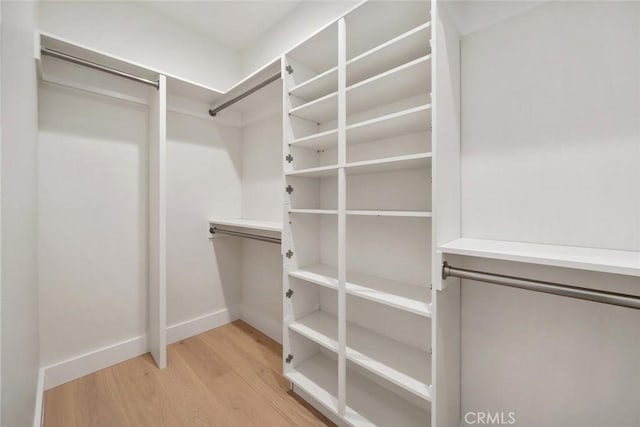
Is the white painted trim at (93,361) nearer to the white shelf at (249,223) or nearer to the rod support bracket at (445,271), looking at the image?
the white shelf at (249,223)

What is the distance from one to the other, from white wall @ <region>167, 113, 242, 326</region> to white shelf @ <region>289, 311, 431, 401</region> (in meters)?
1.23

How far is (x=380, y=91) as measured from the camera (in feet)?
4.45

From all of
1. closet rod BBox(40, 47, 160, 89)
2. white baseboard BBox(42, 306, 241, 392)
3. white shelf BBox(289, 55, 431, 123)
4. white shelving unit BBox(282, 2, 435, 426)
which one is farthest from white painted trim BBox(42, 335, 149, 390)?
white shelf BBox(289, 55, 431, 123)

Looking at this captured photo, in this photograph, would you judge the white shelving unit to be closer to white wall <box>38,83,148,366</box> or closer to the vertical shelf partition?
the vertical shelf partition

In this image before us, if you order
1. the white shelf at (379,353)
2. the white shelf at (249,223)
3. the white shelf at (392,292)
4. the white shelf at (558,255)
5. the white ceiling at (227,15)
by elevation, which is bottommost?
the white shelf at (379,353)

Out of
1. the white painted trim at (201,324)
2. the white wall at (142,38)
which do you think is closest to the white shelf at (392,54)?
the white wall at (142,38)

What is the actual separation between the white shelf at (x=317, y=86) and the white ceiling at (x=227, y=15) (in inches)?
36.8

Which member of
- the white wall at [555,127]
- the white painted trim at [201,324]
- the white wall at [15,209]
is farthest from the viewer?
the white painted trim at [201,324]

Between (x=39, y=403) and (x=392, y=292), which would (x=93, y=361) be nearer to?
(x=39, y=403)

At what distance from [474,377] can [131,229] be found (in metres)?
2.53

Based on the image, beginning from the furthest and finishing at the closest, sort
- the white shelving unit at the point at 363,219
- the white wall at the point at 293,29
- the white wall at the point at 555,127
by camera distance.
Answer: the white wall at the point at 293,29, the white shelving unit at the point at 363,219, the white wall at the point at 555,127

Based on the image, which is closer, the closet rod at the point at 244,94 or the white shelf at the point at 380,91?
the white shelf at the point at 380,91

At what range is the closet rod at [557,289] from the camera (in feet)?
2.56

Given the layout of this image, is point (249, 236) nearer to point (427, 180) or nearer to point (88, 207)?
point (88, 207)
